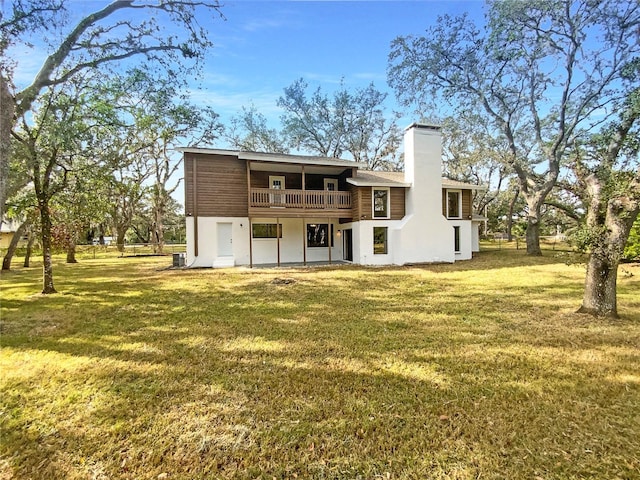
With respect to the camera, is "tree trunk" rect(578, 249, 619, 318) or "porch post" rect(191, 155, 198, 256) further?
"porch post" rect(191, 155, 198, 256)

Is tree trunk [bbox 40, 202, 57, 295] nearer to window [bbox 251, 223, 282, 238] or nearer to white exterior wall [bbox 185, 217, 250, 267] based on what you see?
white exterior wall [bbox 185, 217, 250, 267]

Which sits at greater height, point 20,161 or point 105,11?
point 105,11

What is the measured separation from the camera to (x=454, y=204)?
691 inches

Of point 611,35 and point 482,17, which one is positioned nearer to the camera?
point 611,35

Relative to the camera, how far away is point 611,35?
1286 centimetres

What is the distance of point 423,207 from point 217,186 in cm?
1036

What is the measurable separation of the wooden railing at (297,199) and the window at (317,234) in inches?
83.3

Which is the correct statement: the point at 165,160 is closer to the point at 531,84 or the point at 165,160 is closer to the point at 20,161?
the point at 20,161

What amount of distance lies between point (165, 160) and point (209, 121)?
272 inches

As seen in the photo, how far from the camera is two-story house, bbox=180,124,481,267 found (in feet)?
47.5

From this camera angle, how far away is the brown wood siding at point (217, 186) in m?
14.3

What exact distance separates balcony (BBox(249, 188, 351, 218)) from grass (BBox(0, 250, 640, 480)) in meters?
8.14

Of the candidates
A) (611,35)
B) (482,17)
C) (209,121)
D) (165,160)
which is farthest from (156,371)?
(165,160)

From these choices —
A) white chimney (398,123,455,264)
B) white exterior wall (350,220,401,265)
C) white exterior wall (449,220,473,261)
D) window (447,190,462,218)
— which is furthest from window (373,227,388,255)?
window (447,190,462,218)
